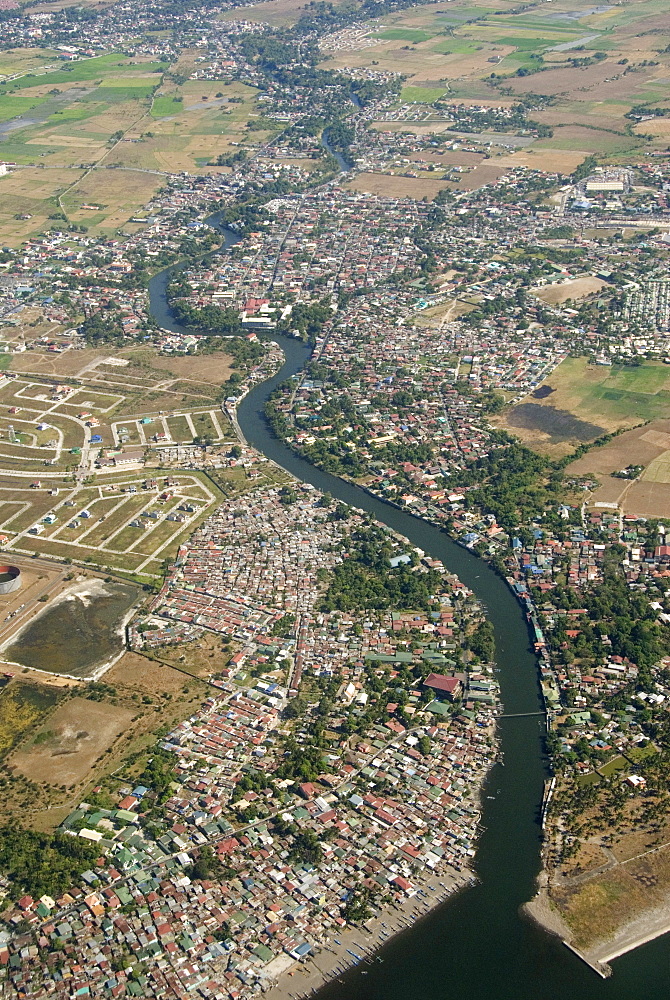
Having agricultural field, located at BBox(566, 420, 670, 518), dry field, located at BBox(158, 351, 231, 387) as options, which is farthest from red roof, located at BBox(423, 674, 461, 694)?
dry field, located at BBox(158, 351, 231, 387)

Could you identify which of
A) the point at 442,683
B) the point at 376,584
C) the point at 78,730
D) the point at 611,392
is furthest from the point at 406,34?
the point at 78,730

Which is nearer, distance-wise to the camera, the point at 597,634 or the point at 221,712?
the point at 221,712

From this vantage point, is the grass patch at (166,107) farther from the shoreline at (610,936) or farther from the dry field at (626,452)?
the shoreline at (610,936)

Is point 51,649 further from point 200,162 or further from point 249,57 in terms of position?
point 249,57

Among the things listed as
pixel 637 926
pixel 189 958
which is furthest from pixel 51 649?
pixel 637 926

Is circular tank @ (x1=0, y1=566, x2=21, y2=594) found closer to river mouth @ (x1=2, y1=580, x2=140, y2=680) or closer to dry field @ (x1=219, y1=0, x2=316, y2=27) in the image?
river mouth @ (x1=2, y1=580, x2=140, y2=680)
